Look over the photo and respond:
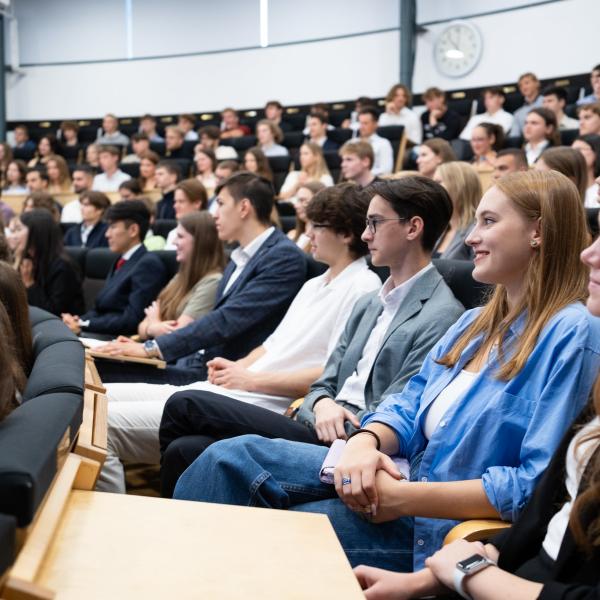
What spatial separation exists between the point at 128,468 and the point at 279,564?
7.02ft

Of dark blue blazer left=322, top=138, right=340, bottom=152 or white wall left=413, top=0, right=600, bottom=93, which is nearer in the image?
dark blue blazer left=322, top=138, right=340, bottom=152

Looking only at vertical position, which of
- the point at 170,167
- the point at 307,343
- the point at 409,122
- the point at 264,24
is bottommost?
the point at 307,343

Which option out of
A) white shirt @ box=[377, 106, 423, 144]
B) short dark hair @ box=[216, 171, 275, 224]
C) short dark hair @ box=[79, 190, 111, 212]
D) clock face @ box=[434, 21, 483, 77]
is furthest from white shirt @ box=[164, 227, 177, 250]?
clock face @ box=[434, 21, 483, 77]

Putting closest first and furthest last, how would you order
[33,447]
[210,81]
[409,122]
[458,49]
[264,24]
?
[33,447], [409,122], [458,49], [264,24], [210,81]

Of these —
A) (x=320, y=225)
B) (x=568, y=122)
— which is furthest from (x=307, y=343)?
(x=568, y=122)

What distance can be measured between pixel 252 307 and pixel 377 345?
0.81 metres

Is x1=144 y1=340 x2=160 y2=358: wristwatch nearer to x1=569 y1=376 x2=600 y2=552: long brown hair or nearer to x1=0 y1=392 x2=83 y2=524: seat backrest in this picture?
x1=0 y1=392 x2=83 y2=524: seat backrest

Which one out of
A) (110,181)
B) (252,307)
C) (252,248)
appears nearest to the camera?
(252,307)

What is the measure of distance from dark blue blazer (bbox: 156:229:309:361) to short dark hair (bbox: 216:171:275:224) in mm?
141

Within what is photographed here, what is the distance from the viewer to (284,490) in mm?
1554

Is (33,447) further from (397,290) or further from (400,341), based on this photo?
(397,290)

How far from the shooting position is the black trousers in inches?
72.7

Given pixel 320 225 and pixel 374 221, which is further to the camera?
pixel 320 225

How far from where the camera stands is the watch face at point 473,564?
→ 45.9 inches
